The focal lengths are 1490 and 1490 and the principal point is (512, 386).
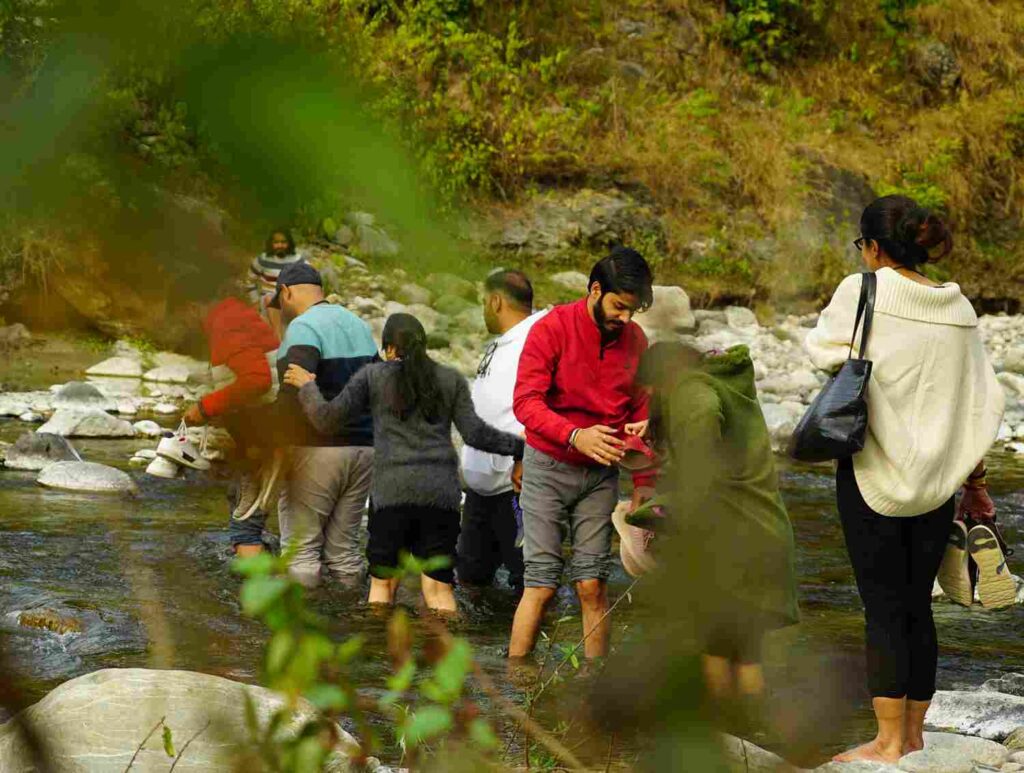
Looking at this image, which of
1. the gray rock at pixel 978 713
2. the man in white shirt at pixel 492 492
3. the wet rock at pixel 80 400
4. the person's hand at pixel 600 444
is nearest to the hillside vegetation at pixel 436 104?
the person's hand at pixel 600 444

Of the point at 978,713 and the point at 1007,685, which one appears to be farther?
the point at 1007,685

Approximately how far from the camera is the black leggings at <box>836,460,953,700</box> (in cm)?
409

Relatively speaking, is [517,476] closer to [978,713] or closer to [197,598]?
[978,713]

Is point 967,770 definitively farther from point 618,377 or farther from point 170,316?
point 170,316

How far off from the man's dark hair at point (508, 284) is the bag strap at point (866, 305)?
3223 mm

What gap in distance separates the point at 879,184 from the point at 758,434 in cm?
1559

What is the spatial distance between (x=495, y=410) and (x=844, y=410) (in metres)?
2.60

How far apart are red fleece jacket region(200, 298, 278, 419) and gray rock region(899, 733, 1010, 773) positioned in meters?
3.68

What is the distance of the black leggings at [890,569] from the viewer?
4086 millimetres

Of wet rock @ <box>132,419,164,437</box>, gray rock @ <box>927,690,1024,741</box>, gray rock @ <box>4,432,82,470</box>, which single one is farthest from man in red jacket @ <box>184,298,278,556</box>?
wet rock @ <box>132,419,164,437</box>

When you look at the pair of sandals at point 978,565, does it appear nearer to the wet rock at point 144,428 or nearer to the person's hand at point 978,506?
the person's hand at point 978,506

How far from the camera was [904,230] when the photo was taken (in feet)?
13.2

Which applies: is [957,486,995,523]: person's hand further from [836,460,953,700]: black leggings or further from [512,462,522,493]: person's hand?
[512,462,522,493]: person's hand

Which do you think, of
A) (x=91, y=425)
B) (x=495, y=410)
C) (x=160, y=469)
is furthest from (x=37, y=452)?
(x=495, y=410)
